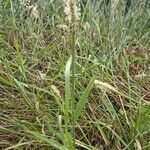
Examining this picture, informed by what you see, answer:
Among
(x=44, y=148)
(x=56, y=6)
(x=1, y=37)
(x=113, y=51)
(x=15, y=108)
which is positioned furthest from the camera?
(x=56, y=6)

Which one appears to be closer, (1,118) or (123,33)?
(1,118)

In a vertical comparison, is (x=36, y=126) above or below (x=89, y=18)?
below

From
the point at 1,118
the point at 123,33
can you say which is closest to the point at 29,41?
the point at 123,33

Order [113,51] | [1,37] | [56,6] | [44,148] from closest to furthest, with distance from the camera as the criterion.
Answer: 1. [44,148]
2. [113,51]
3. [1,37]
4. [56,6]

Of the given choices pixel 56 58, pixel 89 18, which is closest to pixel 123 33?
pixel 89 18

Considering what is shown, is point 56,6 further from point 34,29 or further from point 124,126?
point 124,126

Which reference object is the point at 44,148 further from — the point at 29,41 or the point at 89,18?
the point at 89,18
